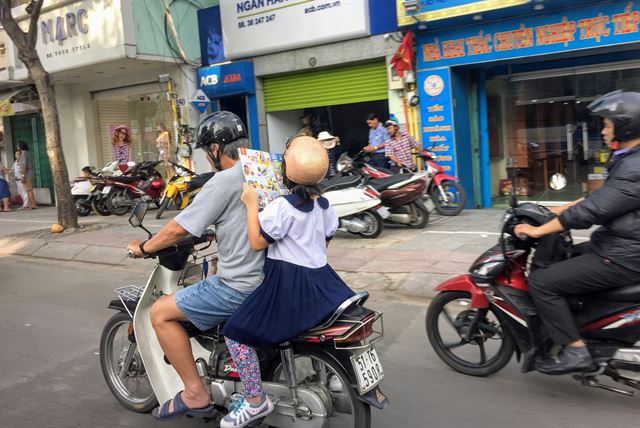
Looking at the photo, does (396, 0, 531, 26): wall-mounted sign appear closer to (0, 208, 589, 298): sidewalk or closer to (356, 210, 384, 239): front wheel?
(0, 208, 589, 298): sidewalk

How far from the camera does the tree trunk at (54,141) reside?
34.6ft

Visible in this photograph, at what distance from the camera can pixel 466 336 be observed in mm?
4059

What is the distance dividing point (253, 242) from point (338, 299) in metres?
0.50

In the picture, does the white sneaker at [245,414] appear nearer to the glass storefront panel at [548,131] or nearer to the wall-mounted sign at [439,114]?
the glass storefront panel at [548,131]

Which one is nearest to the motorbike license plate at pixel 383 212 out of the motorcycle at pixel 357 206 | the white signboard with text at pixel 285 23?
the motorcycle at pixel 357 206

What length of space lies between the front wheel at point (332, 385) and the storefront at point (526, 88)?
275 inches

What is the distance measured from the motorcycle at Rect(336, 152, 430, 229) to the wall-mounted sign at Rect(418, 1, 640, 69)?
2.37 meters

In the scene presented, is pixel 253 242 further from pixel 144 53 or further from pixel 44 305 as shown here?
pixel 144 53

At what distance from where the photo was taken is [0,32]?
15555mm

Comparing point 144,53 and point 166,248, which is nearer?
point 166,248

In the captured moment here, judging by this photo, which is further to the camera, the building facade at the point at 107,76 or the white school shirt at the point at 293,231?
the building facade at the point at 107,76

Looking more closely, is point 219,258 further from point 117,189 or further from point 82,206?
point 82,206

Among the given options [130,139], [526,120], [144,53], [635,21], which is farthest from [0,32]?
[635,21]

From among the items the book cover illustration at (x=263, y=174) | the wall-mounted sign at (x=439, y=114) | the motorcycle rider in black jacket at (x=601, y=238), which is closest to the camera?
the book cover illustration at (x=263, y=174)
